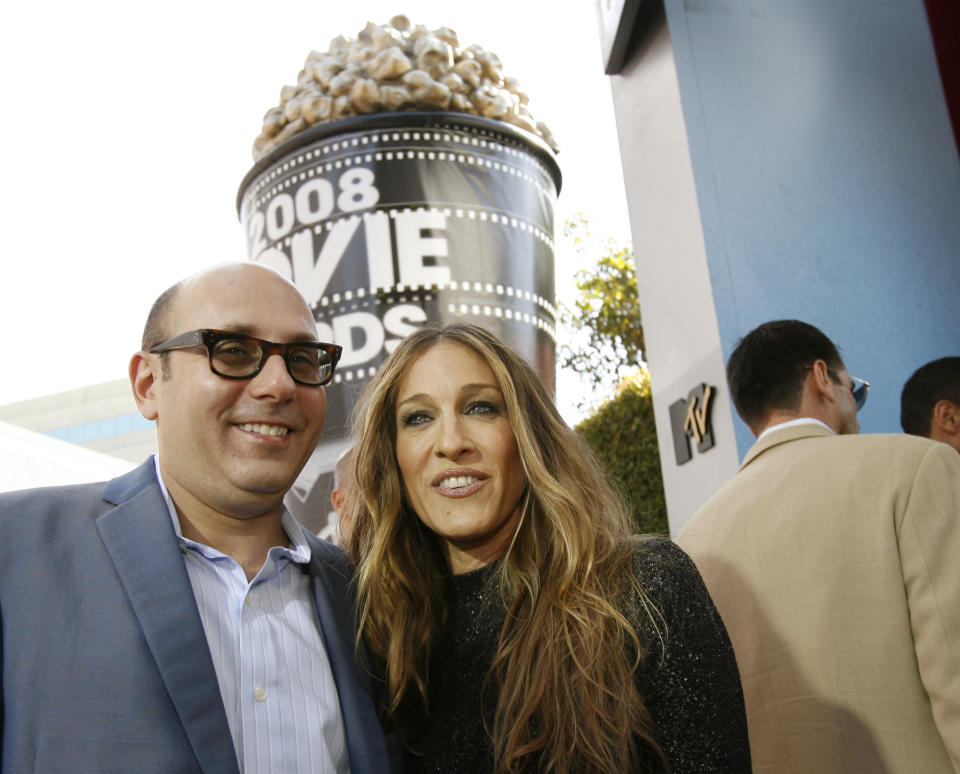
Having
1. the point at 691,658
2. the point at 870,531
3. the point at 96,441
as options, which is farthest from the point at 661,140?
the point at 96,441

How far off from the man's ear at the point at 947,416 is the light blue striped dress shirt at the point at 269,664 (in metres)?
2.30

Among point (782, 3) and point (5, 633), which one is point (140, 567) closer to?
point (5, 633)

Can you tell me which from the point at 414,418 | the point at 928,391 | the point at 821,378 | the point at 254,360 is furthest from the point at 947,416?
the point at 254,360

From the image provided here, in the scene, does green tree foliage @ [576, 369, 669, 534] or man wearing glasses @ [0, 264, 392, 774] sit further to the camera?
green tree foliage @ [576, 369, 669, 534]

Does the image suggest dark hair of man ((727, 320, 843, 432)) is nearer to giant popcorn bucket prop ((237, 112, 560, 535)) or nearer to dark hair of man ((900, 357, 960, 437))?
dark hair of man ((900, 357, 960, 437))

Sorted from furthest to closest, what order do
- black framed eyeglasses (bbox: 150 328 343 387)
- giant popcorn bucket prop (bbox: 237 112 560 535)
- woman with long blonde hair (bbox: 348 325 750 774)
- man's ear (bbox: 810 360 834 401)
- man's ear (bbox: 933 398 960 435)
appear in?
giant popcorn bucket prop (bbox: 237 112 560 535) → man's ear (bbox: 933 398 960 435) → man's ear (bbox: 810 360 834 401) → black framed eyeglasses (bbox: 150 328 343 387) → woman with long blonde hair (bbox: 348 325 750 774)

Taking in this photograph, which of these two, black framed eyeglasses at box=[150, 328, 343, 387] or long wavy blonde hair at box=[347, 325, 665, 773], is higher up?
black framed eyeglasses at box=[150, 328, 343, 387]

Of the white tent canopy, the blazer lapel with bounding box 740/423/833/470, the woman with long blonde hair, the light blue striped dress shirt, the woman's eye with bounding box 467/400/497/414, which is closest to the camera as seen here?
the light blue striped dress shirt

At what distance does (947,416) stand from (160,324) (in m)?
2.60

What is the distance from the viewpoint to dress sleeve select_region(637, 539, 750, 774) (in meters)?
1.71

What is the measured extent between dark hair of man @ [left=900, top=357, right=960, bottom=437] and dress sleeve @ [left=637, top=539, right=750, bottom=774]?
1.66 meters

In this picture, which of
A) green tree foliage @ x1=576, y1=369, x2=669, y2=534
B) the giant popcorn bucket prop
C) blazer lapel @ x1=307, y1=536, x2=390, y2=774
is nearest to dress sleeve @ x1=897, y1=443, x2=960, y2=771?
blazer lapel @ x1=307, y1=536, x2=390, y2=774

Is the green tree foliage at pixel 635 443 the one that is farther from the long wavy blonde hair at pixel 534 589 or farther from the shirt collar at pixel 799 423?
the long wavy blonde hair at pixel 534 589

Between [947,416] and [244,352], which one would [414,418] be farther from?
[947,416]
